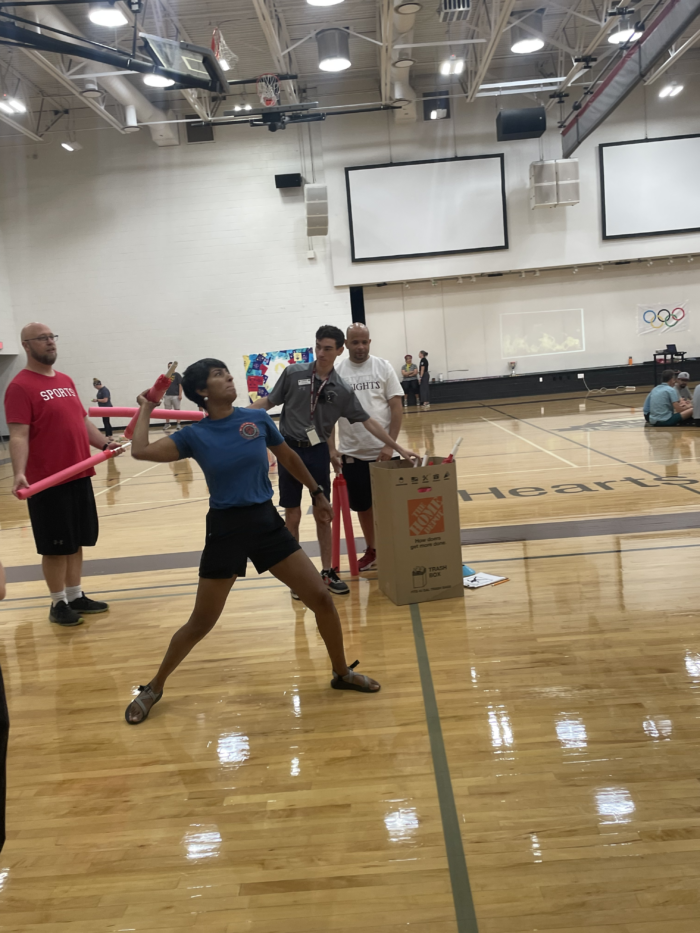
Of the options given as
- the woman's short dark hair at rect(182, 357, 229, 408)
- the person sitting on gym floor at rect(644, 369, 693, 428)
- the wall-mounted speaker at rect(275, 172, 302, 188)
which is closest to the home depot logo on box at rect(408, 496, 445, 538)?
the woman's short dark hair at rect(182, 357, 229, 408)

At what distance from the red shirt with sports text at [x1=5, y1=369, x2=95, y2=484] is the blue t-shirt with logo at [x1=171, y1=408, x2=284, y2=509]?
1838 mm

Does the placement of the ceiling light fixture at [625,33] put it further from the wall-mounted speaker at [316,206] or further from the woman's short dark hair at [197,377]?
the woman's short dark hair at [197,377]

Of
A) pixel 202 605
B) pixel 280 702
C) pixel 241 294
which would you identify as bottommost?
pixel 280 702

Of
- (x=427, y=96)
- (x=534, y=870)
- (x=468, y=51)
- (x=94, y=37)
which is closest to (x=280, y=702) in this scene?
(x=534, y=870)

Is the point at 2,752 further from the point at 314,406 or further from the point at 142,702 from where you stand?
the point at 314,406

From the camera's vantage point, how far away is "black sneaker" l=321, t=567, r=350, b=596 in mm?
4809

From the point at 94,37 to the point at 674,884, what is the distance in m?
17.6

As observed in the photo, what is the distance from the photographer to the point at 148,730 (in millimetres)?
3158

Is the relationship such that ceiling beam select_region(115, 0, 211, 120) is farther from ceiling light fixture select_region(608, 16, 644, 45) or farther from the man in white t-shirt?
the man in white t-shirt

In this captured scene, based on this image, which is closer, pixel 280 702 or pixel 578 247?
pixel 280 702

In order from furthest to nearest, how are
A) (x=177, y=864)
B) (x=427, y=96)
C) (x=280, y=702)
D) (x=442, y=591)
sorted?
(x=427, y=96), (x=442, y=591), (x=280, y=702), (x=177, y=864)

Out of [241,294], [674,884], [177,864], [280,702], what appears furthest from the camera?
[241,294]

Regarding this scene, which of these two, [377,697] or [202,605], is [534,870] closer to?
[377,697]

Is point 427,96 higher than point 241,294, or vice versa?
point 427,96
